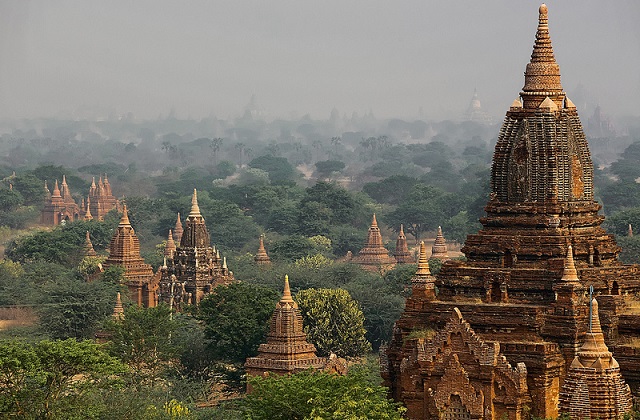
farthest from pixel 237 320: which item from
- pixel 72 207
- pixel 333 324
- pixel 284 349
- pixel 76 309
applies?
pixel 72 207

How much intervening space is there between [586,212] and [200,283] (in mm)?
34517

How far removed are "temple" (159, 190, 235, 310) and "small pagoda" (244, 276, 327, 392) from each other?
20.6 meters

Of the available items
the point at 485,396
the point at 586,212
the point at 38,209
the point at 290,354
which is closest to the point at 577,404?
the point at 485,396

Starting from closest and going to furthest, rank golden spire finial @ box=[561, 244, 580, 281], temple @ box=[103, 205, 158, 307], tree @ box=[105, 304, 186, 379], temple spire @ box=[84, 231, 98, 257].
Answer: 1. golden spire finial @ box=[561, 244, 580, 281]
2. tree @ box=[105, 304, 186, 379]
3. temple @ box=[103, 205, 158, 307]
4. temple spire @ box=[84, 231, 98, 257]

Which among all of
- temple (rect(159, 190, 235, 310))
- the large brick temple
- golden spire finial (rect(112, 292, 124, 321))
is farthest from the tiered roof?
temple (rect(159, 190, 235, 310))

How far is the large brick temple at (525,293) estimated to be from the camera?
39938 millimetres

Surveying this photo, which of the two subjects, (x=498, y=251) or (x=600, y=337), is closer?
(x=600, y=337)

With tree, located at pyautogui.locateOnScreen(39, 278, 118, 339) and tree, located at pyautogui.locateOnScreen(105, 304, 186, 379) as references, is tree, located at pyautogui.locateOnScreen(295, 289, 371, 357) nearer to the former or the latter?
tree, located at pyautogui.locateOnScreen(105, 304, 186, 379)

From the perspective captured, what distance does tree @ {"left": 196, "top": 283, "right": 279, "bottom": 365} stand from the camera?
58.2 m

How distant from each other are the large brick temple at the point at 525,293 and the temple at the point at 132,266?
36.4 meters

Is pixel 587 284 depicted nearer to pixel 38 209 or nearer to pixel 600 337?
pixel 600 337

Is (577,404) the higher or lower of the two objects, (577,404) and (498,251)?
the lower

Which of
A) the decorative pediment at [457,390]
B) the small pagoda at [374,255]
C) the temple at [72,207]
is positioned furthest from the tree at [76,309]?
the temple at [72,207]

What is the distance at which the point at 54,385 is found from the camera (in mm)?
42406
